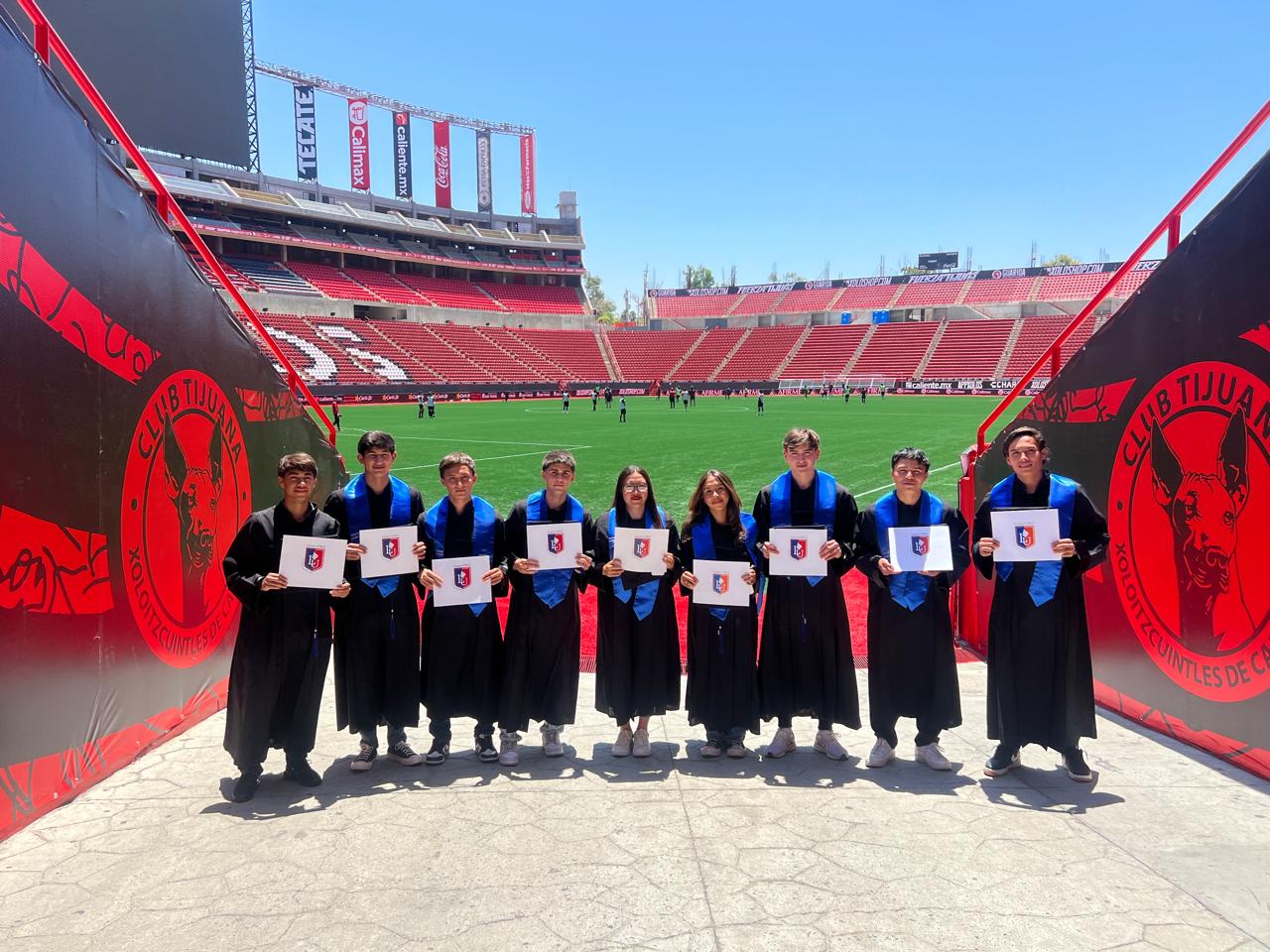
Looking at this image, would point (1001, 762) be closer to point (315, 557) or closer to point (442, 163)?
point (315, 557)

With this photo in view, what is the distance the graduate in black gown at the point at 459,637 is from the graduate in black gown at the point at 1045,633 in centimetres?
270

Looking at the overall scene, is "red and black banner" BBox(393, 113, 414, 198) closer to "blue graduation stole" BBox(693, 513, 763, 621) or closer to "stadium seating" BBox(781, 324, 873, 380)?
"stadium seating" BBox(781, 324, 873, 380)

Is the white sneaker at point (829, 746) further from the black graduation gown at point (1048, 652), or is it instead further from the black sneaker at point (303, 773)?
the black sneaker at point (303, 773)

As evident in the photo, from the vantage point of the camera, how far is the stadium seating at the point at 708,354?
2657 inches

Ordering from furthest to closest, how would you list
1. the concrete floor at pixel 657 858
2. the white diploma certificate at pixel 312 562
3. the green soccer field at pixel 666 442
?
1. the green soccer field at pixel 666 442
2. the white diploma certificate at pixel 312 562
3. the concrete floor at pixel 657 858

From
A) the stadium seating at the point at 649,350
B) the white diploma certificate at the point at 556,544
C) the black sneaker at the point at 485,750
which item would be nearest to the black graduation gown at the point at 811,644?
the white diploma certificate at the point at 556,544

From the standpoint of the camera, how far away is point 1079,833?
11.3 feet

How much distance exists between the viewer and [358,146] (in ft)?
205

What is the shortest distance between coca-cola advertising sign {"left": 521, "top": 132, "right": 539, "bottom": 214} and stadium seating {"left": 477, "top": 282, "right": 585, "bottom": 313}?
7.91 metres

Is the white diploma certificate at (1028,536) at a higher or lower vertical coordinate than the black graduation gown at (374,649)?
higher

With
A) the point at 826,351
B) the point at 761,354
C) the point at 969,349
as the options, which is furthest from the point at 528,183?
the point at 969,349

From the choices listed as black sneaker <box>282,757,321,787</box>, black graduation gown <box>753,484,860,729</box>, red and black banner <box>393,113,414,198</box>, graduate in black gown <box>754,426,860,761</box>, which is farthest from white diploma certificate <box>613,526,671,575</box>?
red and black banner <box>393,113,414,198</box>

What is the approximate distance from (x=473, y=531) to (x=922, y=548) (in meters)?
2.46

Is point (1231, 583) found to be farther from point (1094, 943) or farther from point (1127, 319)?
point (1094, 943)
